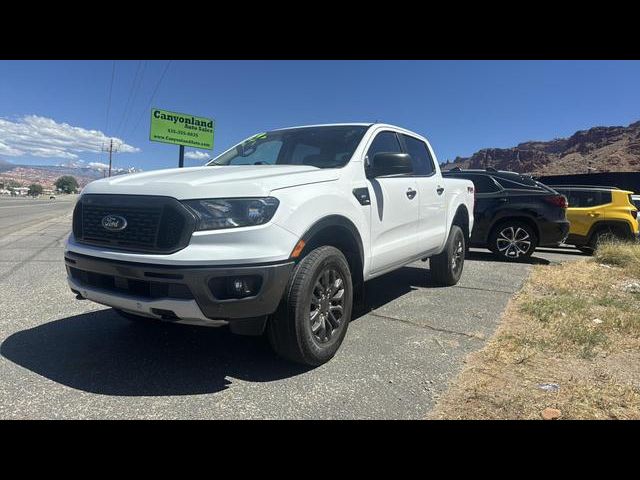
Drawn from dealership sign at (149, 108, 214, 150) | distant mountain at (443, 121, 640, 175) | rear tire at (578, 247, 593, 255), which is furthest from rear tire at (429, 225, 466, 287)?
distant mountain at (443, 121, 640, 175)

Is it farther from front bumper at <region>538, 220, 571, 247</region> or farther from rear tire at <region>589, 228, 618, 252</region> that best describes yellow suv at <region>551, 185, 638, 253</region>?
front bumper at <region>538, 220, 571, 247</region>

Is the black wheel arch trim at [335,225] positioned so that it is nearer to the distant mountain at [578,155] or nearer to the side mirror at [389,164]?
the side mirror at [389,164]

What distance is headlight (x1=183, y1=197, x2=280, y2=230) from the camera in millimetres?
2625

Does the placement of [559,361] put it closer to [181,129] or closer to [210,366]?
[210,366]

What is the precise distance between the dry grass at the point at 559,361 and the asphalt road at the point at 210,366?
19cm

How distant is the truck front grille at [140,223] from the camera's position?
8.59ft

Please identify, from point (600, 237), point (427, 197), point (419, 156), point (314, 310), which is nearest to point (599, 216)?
point (600, 237)

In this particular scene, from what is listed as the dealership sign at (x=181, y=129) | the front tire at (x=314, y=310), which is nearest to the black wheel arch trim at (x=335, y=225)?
the front tire at (x=314, y=310)

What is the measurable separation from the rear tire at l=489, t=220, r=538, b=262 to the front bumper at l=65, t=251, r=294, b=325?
662 centimetres

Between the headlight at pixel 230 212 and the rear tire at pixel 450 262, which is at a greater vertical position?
the headlight at pixel 230 212

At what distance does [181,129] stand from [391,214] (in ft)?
75.0
